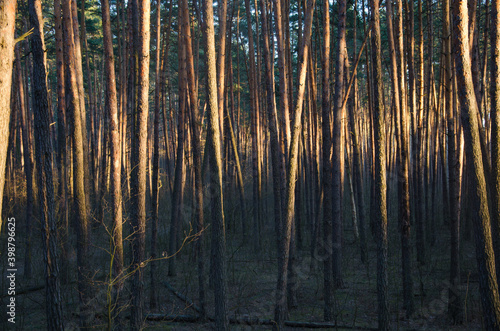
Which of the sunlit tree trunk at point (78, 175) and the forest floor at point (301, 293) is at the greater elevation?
the sunlit tree trunk at point (78, 175)

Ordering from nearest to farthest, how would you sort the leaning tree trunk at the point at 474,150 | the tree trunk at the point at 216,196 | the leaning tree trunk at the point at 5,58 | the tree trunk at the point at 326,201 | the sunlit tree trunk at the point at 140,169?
the leaning tree trunk at the point at 5,58, the leaning tree trunk at the point at 474,150, the tree trunk at the point at 216,196, the sunlit tree trunk at the point at 140,169, the tree trunk at the point at 326,201

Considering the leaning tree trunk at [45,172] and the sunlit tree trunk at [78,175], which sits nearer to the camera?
the leaning tree trunk at [45,172]

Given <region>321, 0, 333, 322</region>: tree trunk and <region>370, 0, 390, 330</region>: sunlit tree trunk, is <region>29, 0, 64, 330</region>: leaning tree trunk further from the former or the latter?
<region>370, 0, 390, 330</region>: sunlit tree trunk

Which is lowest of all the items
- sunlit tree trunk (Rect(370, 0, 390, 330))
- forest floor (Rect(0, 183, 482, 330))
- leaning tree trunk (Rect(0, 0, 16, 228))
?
forest floor (Rect(0, 183, 482, 330))

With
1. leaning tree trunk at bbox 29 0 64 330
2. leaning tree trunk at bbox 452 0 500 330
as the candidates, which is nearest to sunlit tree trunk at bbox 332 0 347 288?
leaning tree trunk at bbox 452 0 500 330

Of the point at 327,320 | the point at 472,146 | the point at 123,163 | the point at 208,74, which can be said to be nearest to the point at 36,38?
the point at 208,74

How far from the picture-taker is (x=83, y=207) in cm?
607

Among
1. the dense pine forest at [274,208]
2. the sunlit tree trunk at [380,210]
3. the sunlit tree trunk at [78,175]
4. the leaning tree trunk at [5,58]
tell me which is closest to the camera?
the leaning tree trunk at [5,58]

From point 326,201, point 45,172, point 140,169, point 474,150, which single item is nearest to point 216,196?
point 140,169

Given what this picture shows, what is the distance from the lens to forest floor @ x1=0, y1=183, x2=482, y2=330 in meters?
6.23

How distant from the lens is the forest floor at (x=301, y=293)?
6.23 metres

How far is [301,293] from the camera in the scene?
26.4 feet

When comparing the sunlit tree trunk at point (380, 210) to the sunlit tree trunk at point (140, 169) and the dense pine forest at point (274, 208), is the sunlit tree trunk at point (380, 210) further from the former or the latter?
the sunlit tree trunk at point (140, 169)

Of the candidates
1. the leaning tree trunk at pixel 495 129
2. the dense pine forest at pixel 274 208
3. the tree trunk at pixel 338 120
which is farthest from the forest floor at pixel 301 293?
the tree trunk at pixel 338 120
